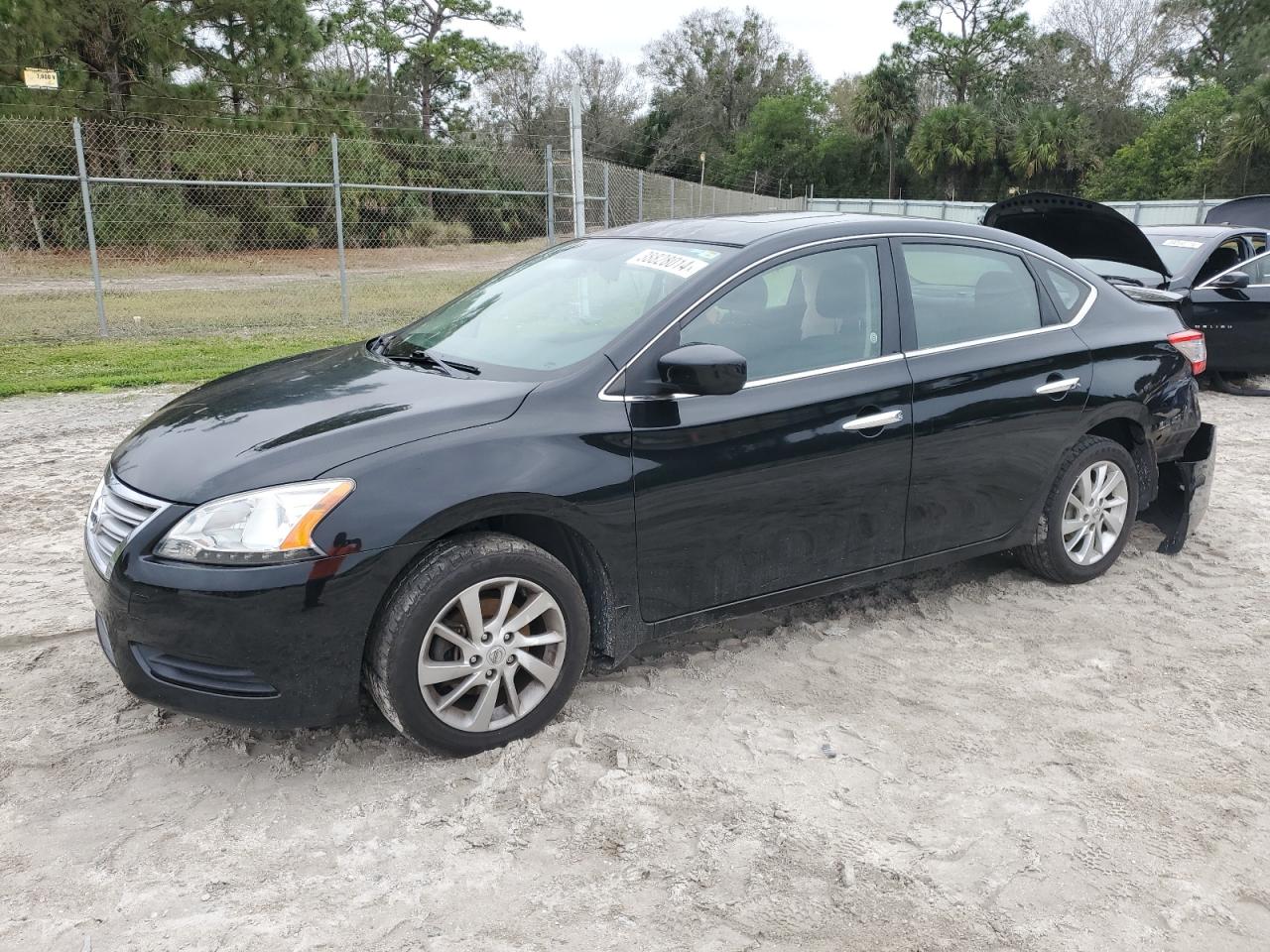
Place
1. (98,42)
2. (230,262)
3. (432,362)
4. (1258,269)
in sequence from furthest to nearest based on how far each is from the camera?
(98,42)
(230,262)
(1258,269)
(432,362)

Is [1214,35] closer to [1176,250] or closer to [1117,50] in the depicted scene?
[1117,50]

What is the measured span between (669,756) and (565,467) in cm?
97

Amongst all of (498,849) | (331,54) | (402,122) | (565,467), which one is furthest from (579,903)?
(331,54)

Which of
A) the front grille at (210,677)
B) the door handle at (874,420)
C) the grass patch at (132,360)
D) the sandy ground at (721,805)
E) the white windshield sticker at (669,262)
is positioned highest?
the white windshield sticker at (669,262)

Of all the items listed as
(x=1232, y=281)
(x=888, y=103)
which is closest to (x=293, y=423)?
Answer: (x=1232, y=281)

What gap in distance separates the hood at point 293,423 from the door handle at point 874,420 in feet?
3.92

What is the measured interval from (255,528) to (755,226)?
7.24 ft

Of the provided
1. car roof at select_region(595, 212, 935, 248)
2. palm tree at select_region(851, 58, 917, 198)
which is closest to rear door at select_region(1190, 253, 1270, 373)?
car roof at select_region(595, 212, 935, 248)

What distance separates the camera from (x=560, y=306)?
Answer: 12.8 ft

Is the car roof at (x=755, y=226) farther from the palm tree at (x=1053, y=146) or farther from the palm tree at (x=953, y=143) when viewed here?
the palm tree at (x=953, y=143)

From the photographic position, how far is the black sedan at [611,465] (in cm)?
288

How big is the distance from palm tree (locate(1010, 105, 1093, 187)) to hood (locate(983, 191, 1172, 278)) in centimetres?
4647

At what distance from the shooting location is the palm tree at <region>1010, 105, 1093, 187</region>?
159 ft

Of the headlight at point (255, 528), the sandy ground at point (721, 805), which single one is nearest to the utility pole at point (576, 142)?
the sandy ground at point (721, 805)
